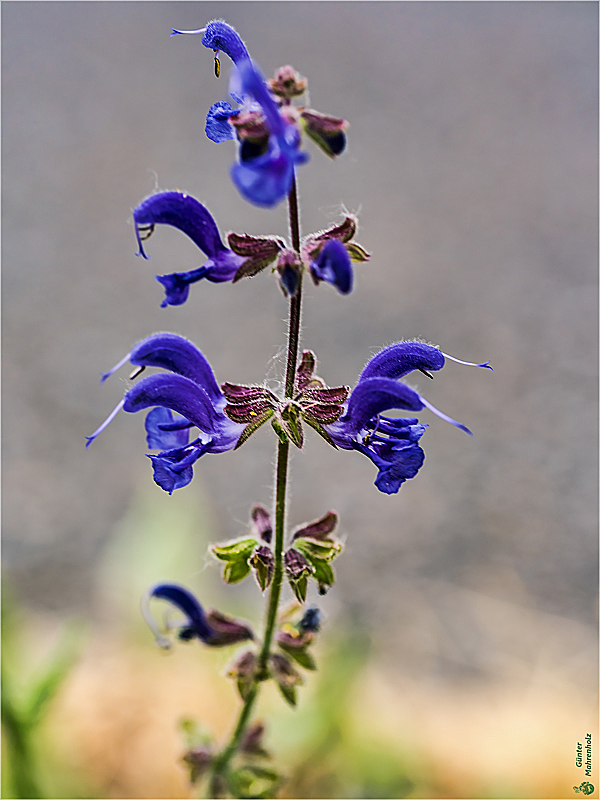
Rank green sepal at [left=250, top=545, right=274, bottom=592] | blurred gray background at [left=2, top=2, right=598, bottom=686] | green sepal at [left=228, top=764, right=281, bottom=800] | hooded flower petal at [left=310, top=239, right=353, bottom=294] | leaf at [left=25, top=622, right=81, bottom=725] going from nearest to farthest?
hooded flower petal at [left=310, top=239, right=353, bottom=294]
green sepal at [left=250, top=545, right=274, bottom=592]
green sepal at [left=228, top=764, right=281, bottom=800]
leaf at [left=25, top=622, right=81, bottom=725]
blurred gray background at [left=2, top=2, right=598, bottom=686]

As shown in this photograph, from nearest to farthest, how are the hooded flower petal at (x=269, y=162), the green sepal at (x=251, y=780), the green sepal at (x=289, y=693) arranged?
1. the hooded flower petal at (x=269, y=162)
2. the green sepal at (x=289, y=693)
3. the green sepal at (x=251, y=780)

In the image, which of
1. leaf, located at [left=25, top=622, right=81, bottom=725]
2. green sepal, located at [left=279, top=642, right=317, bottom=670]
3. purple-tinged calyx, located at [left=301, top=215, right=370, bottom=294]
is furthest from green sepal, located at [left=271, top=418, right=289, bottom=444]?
leaf, located at [left=25, top=622, right=81, bottom=725]

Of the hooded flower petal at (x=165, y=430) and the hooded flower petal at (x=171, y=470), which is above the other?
the hooded flower petal at (x=165, y=430)

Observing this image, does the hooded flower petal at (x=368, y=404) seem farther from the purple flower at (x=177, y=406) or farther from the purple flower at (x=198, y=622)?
the purple flower at (x=198, y=622)

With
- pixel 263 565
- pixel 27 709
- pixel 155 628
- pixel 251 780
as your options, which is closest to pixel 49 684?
pixel 27 709

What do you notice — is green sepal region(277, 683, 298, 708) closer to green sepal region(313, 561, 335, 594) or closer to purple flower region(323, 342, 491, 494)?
green sepal region(313, 561, 335, 594)

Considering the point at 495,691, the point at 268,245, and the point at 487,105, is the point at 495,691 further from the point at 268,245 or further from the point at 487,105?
the point at 487,105

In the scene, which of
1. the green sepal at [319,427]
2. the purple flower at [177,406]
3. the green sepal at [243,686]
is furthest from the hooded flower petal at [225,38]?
the green sepal at [243,686]
